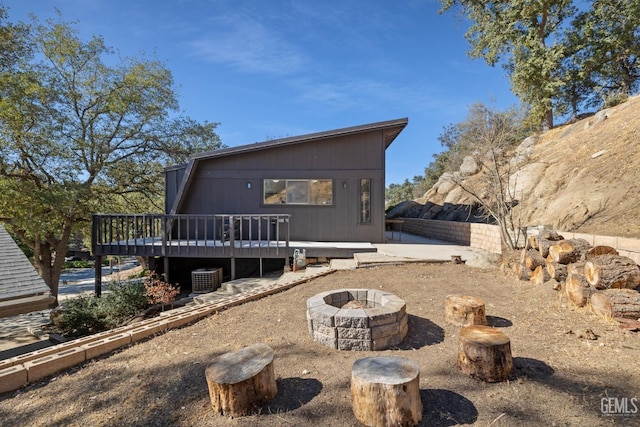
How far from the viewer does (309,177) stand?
9.01 meters

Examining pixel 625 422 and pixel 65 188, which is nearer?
pixel 625 422

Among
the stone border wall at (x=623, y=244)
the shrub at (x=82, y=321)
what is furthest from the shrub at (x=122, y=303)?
the stone border wall at (x=623, y=244)

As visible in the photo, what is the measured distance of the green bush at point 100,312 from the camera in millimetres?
5770

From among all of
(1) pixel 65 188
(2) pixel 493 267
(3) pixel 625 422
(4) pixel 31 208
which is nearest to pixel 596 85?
(2) pixel 493 267

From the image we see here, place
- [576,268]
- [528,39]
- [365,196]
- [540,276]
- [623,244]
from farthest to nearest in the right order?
[528,39], [365,196], [540,276], [623,244], [576,268]

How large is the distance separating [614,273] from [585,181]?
5.94m

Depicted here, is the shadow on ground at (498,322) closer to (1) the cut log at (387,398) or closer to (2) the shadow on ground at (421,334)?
(2) the shadow on ground at (421,334)

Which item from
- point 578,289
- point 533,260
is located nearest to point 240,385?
point 578,289

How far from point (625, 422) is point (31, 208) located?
14839 mm

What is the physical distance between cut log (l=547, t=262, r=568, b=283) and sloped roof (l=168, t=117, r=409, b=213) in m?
5.30

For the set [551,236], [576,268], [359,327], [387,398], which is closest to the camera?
[387,398]

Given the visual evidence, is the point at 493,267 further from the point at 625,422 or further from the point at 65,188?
the point at 65,188

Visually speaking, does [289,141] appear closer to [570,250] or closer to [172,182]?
[172,182]

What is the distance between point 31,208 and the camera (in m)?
10.2
